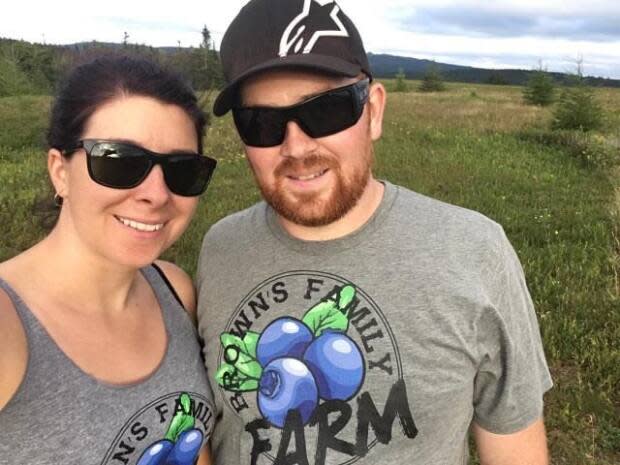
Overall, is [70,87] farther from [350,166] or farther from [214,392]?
[214,392]

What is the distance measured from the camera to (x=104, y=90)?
1862mm

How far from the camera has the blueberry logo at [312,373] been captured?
6.06ft

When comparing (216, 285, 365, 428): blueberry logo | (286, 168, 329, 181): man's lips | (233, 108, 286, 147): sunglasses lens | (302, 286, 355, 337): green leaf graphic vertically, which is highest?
(233, 108, 286, 147): sunglasses lens

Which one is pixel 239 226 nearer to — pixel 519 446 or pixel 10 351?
pixel 10 351

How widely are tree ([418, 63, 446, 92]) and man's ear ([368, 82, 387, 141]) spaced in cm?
4701

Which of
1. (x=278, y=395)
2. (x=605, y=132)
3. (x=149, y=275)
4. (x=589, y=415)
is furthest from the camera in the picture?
(x=605, y=132)

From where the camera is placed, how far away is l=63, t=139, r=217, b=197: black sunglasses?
1.80 m

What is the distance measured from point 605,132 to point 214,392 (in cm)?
1877

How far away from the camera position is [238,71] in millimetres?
2029

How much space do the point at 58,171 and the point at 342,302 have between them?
1.09 m

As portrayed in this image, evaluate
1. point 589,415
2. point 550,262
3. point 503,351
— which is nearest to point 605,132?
point 550,262

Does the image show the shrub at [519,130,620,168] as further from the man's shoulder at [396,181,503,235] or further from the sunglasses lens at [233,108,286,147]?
the sunglasses lens at [233,108,286,147]

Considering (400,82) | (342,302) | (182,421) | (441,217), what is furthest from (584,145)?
(400,82)

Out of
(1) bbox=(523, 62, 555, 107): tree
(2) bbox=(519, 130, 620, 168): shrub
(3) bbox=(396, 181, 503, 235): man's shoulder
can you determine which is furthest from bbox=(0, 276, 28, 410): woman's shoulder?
(1) bbox=(523, 62, 555, 107): tree
